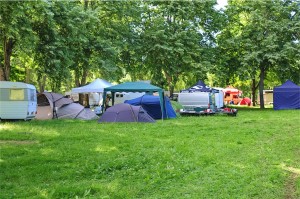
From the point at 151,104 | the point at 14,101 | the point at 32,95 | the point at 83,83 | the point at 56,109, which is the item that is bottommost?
the point at 56,109

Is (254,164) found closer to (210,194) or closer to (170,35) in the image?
(210,194)

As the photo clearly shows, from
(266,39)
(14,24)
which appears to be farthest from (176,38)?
(14,24)

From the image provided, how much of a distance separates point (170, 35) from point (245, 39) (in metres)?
6.28

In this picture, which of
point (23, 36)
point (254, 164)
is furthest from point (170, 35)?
point (254, 164)

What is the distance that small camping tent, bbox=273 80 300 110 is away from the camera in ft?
90.6

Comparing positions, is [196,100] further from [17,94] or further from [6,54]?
[6,54]

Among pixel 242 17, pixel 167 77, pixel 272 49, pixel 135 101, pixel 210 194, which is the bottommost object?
pixel 210 194

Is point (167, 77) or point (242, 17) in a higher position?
point (242, 17)

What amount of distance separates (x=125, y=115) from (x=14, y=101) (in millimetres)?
5102

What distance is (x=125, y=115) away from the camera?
1571 cm

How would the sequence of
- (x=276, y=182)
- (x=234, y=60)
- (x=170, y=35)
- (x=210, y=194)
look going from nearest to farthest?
(x=210, y=194) → (x=276, y=182) → (x=170, y=35) → (x=234, y=60)

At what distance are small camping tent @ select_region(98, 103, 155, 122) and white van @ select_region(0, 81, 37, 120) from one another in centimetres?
356

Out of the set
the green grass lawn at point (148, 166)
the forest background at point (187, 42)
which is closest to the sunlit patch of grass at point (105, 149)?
the green grass lawn at point (148, 166)

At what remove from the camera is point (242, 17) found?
29812mm
